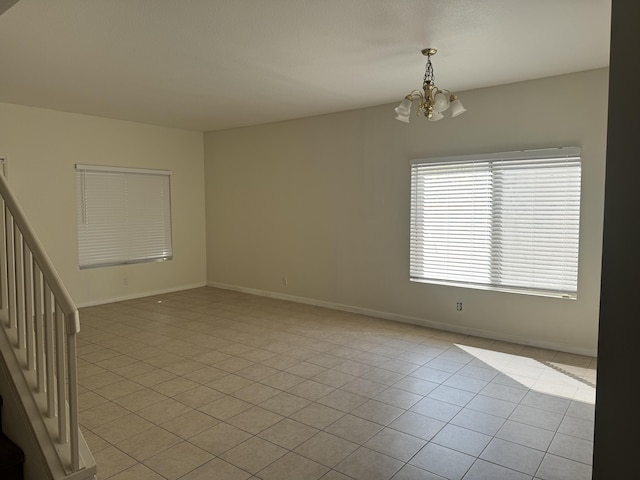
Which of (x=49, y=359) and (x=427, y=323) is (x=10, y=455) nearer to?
(x=49, y=359)

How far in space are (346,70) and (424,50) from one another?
30.4 inches

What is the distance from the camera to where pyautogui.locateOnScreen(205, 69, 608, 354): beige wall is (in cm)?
416

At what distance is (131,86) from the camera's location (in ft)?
14.8

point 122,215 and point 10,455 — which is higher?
point 122,215

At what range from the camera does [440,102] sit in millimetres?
3312

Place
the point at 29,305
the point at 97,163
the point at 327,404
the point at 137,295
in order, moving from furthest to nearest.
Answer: the point at 137,295
the point at 97,163
the point at 327,404
the point at 29,305

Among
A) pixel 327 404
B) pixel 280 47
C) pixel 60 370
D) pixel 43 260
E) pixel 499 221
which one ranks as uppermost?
pixel 280 47

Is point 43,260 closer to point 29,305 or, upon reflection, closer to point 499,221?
point 29,305

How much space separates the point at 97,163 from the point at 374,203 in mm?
3796

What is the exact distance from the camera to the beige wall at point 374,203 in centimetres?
416

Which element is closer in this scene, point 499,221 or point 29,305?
point 29,305

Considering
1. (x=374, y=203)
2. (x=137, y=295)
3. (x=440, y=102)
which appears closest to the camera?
(x=440, y=102)

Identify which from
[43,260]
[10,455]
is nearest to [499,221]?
[43,260]

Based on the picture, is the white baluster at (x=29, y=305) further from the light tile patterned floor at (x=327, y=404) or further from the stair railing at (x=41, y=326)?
the light tile patterned floor at (x=327, y=404)
